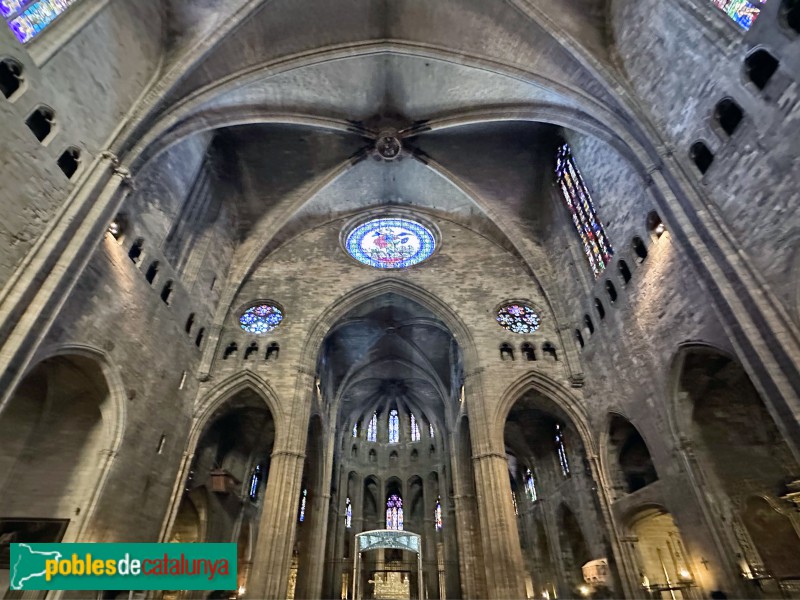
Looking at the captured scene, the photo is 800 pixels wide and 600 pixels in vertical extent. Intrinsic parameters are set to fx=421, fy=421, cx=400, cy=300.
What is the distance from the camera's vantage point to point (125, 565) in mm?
4289

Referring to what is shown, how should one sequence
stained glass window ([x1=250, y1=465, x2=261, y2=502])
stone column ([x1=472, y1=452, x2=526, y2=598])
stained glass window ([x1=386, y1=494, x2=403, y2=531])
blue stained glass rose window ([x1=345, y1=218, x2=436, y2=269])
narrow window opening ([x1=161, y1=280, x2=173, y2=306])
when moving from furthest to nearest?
stained glass window ([x1=386, y1=494, x2=403, y2=531]) < stained glass window ([x1=250, y1=465, x2=261, y2=502]) < blue stained glass rose window ([x1=345, y1=218, x2=436, y2=269]) < narrow window opening ([x1=161, y1=280, x2=173, y2=306]) < stone column ([x1=472, y1=452, x2=526, y2=598])

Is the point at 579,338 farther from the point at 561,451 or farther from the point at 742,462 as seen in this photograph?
the point at 742,462

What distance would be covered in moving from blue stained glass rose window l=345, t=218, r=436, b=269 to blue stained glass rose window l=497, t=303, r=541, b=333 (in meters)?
4.67

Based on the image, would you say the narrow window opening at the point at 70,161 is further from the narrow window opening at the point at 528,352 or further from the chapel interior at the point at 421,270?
the narrow window opening at the point at 528,352

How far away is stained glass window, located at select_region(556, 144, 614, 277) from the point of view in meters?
14.1

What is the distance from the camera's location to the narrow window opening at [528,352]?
15.8 metres

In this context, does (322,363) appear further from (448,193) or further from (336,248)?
(448,193)

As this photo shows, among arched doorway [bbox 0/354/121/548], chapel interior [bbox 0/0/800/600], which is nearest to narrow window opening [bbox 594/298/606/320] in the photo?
chapel interior [bbox 0/0/800/600]

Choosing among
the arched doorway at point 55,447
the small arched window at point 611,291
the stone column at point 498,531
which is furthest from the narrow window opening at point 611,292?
the arched doorway at point 55,447

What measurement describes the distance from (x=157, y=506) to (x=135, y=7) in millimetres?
13361

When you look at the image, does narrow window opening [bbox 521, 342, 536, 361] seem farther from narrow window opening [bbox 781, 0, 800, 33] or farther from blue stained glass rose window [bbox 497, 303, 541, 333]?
narrow window opening [bbox 781, 0, 800, 33]

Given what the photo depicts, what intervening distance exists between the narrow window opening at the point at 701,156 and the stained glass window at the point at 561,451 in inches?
454

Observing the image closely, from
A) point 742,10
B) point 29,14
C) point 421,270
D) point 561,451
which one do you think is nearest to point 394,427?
point 561,451

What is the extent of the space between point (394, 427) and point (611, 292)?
21.4 metres
